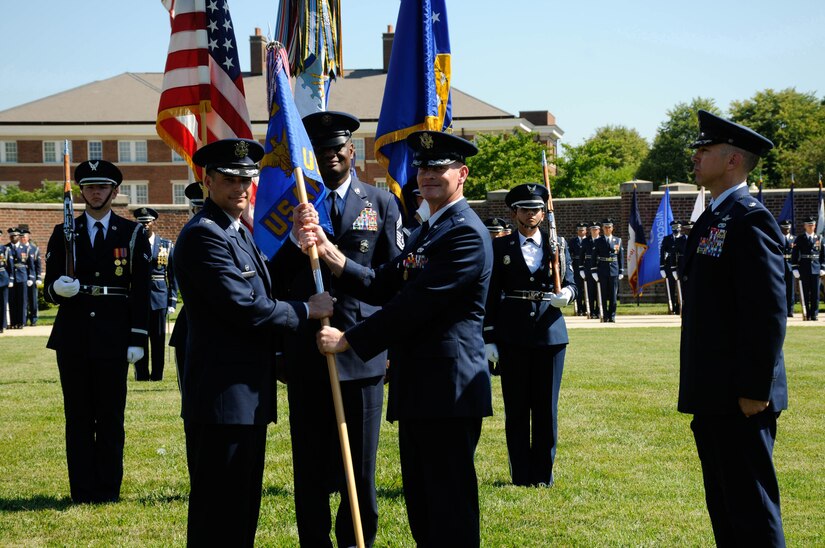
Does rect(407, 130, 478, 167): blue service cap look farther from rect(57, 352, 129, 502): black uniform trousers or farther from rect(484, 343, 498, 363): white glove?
rect(57, 352, 129, 502): black uniform trousers

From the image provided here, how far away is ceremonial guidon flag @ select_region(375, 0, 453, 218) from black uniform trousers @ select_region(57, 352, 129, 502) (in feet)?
8.36

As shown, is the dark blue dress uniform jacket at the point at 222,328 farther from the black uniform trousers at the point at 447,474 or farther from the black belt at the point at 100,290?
the black belt at the point at 100,290

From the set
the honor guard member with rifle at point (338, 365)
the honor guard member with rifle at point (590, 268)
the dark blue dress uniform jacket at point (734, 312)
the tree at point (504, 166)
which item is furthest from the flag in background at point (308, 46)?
the tree at point (504, 166)

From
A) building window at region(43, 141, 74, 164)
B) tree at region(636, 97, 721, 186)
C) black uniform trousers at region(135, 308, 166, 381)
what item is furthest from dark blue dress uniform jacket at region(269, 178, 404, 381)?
tree at region(636, 97, 721, 186)

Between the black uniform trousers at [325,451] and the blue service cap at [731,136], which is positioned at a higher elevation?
the blue service cap at [731,136]

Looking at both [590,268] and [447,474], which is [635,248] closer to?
[590,268]

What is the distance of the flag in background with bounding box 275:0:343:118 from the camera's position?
7523 millimetres

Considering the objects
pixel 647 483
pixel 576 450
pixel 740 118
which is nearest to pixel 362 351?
pixel 647 483

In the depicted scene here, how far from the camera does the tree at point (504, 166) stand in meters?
49.9

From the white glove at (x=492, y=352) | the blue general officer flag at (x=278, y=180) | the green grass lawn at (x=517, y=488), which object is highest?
the blue general officer flag at (x=278, y=180)

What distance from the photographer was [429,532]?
4.80m

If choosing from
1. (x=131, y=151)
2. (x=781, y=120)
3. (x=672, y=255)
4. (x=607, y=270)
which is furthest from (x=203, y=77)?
(x=781, y=120)

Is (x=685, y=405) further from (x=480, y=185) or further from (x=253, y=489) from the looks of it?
(x=480, y=185)

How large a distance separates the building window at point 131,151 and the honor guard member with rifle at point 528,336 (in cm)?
5748
